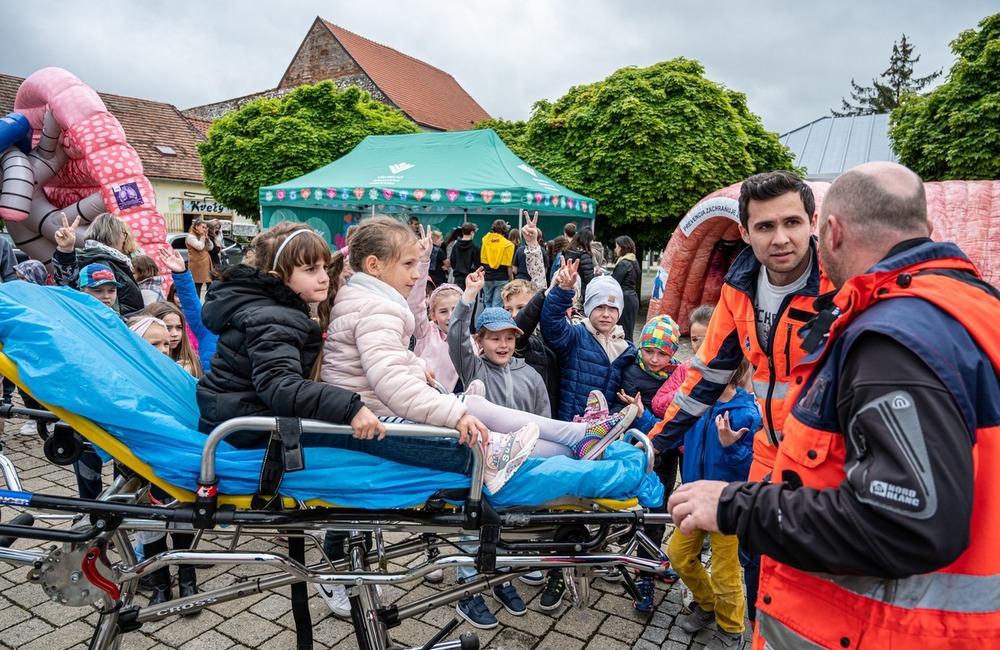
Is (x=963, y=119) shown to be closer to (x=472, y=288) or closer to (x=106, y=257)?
(x=472, y=288)

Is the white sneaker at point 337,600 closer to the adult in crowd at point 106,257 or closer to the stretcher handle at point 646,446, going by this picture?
the stretcher handle at point 646,446

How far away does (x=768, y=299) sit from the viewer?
2.44m

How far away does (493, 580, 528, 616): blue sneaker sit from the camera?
10.5 ft

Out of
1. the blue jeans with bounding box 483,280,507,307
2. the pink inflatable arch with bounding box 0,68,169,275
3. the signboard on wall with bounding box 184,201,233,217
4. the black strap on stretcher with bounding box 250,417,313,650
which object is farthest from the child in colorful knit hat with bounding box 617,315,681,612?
the signboard on wall with bounding box 184,201,233,217

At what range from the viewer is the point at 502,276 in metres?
10.1

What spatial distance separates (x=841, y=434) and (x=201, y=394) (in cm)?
201

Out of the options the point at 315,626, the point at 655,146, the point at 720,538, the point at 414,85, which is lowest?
the point at 315,626

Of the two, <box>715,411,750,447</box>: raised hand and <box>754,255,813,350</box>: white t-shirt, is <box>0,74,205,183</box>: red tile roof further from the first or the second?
<box>754,255,813,350</box>: white t-shirt

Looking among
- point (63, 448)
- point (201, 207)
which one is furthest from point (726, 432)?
point (201, 207)

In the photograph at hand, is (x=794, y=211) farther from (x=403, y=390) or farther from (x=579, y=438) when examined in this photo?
(x=403, y=390)

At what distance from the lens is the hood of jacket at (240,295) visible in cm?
217

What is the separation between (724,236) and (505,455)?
10221 mm

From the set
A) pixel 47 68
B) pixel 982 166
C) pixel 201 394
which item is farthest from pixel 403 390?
pixel 982 166

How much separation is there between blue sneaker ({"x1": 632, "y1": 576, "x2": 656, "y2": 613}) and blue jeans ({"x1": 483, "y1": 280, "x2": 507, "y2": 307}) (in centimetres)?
653
